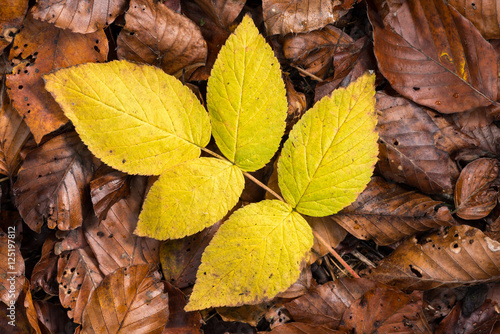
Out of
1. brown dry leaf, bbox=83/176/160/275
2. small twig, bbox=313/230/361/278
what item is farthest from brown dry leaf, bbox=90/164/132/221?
small twig, bbox=313/230/361/278

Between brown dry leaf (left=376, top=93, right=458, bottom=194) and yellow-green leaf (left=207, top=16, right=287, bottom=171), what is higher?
yellow-green leaf (left=207, top=16, right=287, bottom=171)

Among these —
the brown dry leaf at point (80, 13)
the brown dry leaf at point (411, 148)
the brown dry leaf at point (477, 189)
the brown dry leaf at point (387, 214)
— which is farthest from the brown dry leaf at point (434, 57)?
the brown dry leaf at point (80, 13)

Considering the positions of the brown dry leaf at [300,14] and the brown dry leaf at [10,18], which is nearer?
the brown dry leaf at [10,18]

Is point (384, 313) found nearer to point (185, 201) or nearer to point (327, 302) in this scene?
point (327, 302)

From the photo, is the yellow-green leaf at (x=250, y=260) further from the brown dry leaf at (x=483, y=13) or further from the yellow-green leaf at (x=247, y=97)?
the brown dry leaf at (x=483, y=13)

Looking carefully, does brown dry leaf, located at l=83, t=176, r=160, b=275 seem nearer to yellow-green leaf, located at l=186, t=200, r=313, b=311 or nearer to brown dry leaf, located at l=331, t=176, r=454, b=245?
yellow-green leaf, located at l=186, t=200, r=313, b=311

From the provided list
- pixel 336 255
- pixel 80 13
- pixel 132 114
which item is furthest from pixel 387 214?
pixel 80 13
